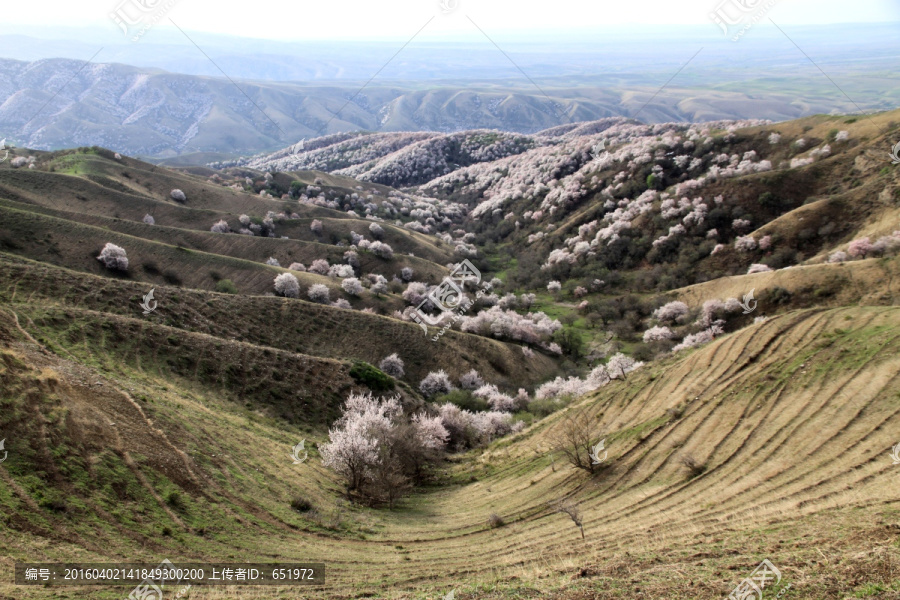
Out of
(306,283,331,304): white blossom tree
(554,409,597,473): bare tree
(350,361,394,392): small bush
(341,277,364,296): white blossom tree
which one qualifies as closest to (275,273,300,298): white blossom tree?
(306,283,331,304): white blossom tree

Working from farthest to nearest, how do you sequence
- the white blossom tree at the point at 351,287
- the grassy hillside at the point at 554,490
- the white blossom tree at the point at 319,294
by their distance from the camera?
1. the white blossom tree at the point at 351,287
2. the white blossom tree at the point at 319,294
3. the grassy hillside at the point at 554,490

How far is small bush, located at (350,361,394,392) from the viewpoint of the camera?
35750mm

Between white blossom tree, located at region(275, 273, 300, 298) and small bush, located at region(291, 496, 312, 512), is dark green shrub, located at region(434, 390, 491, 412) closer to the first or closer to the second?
small bush, located at region(291, 496, 312, 512)

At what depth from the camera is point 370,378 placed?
118 ft

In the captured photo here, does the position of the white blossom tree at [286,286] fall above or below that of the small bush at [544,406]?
above

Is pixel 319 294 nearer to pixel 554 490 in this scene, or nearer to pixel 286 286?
pixel 286 286

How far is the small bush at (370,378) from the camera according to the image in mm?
35750

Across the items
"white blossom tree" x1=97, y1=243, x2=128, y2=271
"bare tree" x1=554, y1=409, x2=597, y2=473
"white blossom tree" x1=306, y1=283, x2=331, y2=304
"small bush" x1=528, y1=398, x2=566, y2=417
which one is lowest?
"small bush" x1=528, y1=398, x2=566, y2=417

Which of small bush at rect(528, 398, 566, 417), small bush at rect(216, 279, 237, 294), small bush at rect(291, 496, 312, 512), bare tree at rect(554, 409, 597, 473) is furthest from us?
small bush at rect(216, 279, 237, 294)

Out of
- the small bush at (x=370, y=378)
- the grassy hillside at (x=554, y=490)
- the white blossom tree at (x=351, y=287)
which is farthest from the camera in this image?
the white blossom tree at (x=351, y=287)

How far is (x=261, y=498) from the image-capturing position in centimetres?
1881

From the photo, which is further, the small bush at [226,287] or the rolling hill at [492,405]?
the small bush at [226,287]

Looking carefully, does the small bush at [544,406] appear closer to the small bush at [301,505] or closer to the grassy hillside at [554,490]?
the grassy hillside at [554,490]

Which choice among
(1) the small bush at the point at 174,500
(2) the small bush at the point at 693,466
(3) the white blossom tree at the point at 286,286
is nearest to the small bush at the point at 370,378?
(1) the small bush at the point at 174,500
